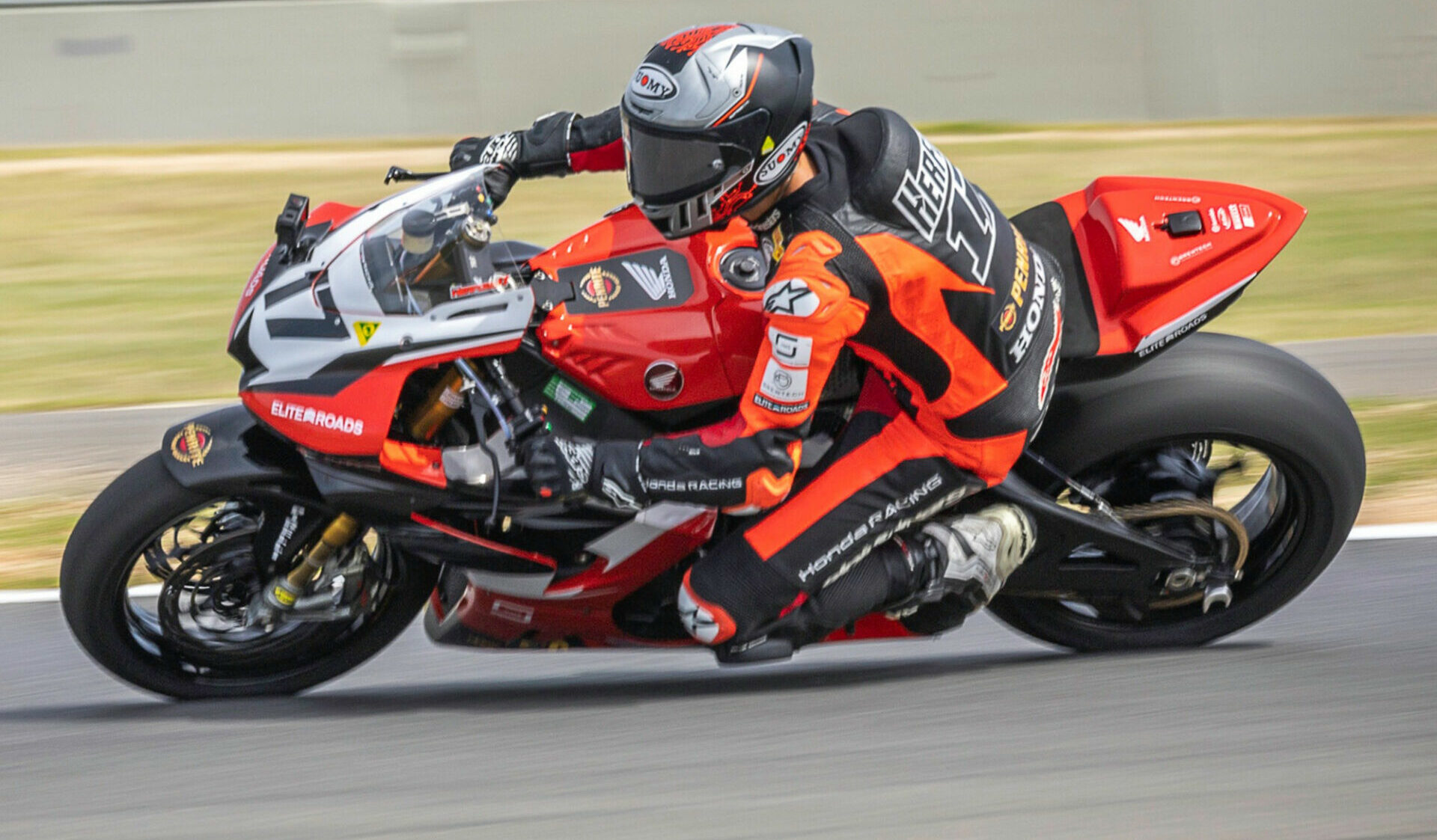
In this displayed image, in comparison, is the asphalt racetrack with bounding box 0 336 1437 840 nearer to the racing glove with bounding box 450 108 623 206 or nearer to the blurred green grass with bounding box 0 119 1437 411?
the racing glove with bounding box 450 108 623 206

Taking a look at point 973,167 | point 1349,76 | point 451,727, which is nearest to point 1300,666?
point 451,727

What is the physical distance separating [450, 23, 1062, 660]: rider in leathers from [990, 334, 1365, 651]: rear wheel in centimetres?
23

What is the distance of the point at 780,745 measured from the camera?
309 cm

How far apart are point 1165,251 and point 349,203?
21.7 feet

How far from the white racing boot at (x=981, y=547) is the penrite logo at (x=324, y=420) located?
1243 mm

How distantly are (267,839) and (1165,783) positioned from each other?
167 cm

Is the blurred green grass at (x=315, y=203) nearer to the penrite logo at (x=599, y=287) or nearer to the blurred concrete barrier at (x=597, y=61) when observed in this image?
the blurred concrete barrier at (x=597, y=61)

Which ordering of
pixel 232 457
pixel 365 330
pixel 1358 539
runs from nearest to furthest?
1. pixel 365 330
2. pixel 232 457
3. pixel 1358 539

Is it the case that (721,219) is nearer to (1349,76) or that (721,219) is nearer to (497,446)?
(497,446)

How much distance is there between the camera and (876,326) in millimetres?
2957

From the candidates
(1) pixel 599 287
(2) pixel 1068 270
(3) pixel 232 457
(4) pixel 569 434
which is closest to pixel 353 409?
(3) pixel 232 457

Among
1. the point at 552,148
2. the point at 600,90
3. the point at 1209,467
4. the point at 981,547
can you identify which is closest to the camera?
the point at 981,547

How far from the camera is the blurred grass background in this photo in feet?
20.0

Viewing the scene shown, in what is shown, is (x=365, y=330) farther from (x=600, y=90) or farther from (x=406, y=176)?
(x=600, y=90)
